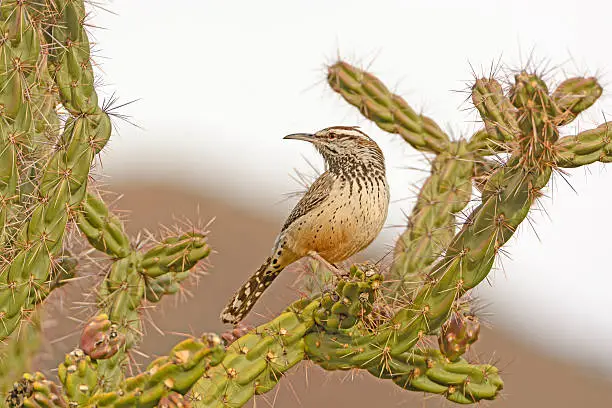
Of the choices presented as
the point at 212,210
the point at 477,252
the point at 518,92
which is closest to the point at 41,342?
the point at 477,252

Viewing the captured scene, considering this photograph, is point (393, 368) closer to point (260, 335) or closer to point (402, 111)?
point (260, 335)

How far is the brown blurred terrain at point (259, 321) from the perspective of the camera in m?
14.0

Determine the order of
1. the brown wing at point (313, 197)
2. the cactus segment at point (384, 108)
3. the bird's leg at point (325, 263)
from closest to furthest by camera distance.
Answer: the bird's leg at point (325, 263), the brown wing at point (313, 197), the cactus segment at point (384, 108)

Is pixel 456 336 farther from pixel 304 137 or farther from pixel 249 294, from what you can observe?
pixel 304 137

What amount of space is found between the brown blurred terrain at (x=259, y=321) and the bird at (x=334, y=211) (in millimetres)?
6650

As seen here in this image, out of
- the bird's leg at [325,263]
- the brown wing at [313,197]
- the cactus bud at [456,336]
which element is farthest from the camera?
the brown wing at [313,197]

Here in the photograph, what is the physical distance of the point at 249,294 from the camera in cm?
494

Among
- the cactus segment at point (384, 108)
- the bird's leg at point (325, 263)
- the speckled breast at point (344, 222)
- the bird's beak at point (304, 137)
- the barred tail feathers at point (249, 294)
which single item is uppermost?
the cactus segment at point (384, 108)

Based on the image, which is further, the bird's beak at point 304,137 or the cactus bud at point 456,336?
the bird's beak at point 304,137

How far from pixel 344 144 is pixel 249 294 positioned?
84 centimetres

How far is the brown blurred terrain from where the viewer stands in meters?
14.0

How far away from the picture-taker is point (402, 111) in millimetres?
5754

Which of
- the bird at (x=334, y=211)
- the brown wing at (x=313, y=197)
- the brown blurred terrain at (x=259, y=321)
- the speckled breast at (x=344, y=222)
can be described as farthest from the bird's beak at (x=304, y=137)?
the brown blurred terrain at (x=259, y=321)

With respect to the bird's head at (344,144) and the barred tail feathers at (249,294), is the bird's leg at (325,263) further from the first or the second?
the bird's head at (344,144)
